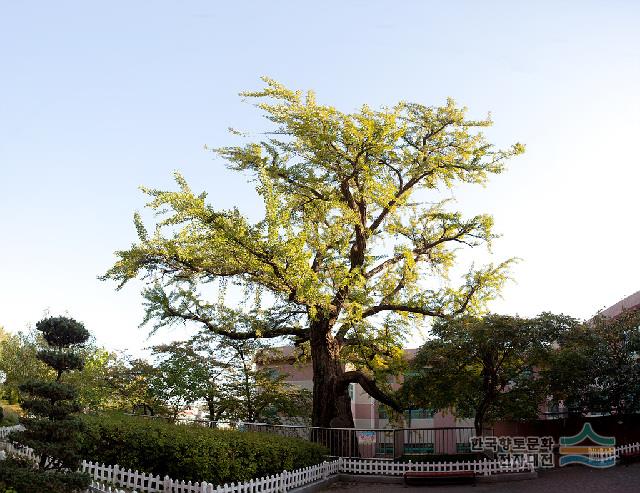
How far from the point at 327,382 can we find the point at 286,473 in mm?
8152

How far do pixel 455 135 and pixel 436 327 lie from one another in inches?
332

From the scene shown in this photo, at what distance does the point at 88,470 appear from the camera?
55.0 feet

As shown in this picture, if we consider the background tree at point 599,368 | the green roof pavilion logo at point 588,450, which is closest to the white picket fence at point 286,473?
the green roof pavilion logo at point 588,450

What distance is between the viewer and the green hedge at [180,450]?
15547 mm

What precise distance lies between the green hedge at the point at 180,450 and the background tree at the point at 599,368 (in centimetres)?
1058

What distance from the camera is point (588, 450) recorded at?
22516 mm

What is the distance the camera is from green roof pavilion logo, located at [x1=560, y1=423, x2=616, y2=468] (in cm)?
2167

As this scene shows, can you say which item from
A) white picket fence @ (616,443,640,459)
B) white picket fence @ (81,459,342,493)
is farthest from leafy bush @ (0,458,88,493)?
white picket fence @ (616,443,640,459)

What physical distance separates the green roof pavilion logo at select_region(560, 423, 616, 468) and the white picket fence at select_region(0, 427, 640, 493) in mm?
605

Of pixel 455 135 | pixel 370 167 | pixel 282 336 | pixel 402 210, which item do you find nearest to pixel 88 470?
pixel 282 336

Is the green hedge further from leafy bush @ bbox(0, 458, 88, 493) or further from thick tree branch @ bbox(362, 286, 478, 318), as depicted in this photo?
thick tree branch @ bbox(362, 286, 478, 318)

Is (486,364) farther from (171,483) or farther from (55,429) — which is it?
(55,429)

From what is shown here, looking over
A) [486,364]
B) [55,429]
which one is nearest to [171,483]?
[55,429]

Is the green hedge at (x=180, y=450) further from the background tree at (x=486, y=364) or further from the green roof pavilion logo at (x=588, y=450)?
the green roof pavilion logo at (x=588, y=450)
